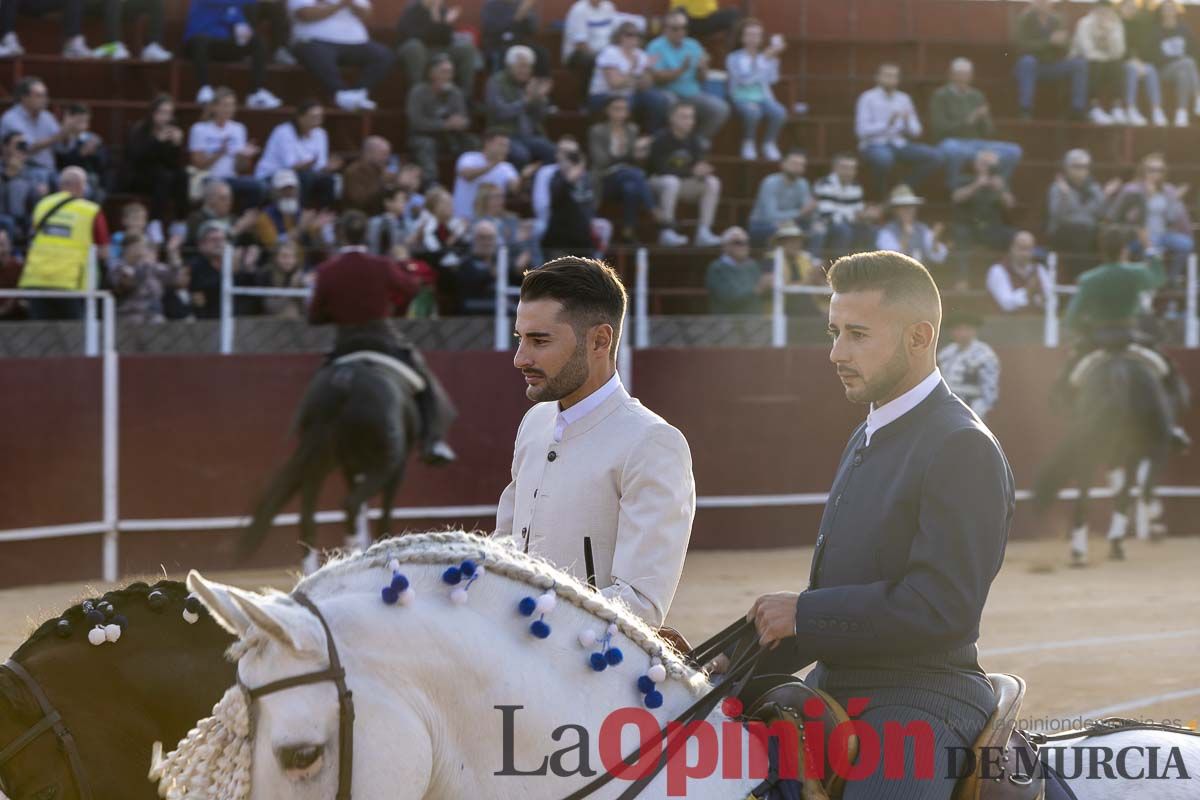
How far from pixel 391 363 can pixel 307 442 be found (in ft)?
1.96

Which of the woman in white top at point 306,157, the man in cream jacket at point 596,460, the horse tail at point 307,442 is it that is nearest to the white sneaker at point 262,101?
the woman in white top at point 306,157

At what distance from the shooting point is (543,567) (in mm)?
2576

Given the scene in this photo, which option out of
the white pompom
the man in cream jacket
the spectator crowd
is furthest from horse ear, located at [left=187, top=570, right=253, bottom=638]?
the spectator crowd

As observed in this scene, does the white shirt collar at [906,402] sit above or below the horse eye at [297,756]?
above

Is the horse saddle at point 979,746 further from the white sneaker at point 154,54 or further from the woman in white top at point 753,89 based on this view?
the woman in white top at point 753,89

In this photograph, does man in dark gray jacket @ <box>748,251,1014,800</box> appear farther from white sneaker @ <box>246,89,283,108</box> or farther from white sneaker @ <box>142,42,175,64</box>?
white sneaker @ <box>142,42,175,64</box>

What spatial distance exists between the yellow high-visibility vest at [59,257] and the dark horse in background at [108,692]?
6.85m

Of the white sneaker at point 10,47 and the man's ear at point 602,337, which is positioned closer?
the man's ear at point 602,337

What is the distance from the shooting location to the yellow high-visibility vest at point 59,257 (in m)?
9.88

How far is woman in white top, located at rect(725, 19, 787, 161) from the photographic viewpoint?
14688 millimetres

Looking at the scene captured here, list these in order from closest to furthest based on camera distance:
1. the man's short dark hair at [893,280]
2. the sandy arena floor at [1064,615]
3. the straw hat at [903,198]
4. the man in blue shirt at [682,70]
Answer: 1. the man's short dark hair at [893,280]
2. the sandy arena floor at [1064,615]
3. the straw hat at [903,198]
4. the man in blue shirt at [682,70]

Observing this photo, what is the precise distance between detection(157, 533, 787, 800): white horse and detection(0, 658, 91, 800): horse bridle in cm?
86

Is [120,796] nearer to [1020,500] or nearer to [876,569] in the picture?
[876,569]

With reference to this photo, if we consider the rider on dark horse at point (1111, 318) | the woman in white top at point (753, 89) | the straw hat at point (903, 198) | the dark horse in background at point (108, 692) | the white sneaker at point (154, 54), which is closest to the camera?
the dark horse in background at point (108, 692)
